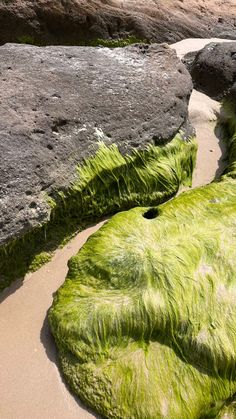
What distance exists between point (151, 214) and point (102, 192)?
17.6 inches

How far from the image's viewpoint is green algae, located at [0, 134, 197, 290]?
3.21 metres

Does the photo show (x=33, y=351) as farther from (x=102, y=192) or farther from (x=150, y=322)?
(x=102, y=192)

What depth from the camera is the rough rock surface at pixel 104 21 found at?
6289 mm

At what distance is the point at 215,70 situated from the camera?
17.4 feet

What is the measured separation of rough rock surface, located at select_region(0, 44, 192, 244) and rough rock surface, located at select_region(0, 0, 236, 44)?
2278mm

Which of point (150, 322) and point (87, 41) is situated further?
point (87, 41)

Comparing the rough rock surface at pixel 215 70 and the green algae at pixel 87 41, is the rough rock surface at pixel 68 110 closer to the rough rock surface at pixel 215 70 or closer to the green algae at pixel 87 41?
the rough rock surface at pixel 215 70

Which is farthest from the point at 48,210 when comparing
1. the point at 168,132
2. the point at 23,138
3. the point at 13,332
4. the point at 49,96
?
the point at 168,132

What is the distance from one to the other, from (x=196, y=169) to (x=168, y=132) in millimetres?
541

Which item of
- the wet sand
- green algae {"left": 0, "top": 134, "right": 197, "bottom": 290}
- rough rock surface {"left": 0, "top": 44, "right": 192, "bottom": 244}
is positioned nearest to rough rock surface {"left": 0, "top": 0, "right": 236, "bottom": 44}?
the wet sand

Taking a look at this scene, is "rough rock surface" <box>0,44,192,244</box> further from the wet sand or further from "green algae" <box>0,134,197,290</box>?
the wet sand

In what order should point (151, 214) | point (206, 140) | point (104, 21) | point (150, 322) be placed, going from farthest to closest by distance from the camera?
point (104, 21)
point (206, 140)
point (151, 214)
point (150, 322)

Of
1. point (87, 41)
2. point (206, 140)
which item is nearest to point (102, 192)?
point (206, 140)

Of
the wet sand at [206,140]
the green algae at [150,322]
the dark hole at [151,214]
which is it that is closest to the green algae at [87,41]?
the wet sand at [206,140]
